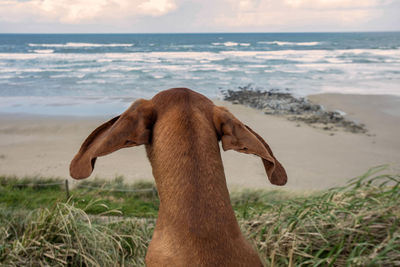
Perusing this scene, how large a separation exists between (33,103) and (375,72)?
25874mm

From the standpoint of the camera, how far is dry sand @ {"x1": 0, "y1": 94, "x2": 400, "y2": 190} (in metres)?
10.7

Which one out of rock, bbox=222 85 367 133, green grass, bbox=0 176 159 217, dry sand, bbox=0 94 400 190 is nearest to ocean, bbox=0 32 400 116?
rock, bbox=222 85 367 133

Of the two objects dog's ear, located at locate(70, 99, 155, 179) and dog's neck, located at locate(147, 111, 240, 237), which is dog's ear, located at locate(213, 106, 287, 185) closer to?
dog's neck, located at locate(147, 111, 240, 237)

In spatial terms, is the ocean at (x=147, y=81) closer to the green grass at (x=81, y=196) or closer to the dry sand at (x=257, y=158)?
the dry sand at (x=257, y=158)

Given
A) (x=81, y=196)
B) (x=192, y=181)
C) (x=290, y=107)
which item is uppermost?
(x=192, y=181)

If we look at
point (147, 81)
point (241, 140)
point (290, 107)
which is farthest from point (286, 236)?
point (147, 81)

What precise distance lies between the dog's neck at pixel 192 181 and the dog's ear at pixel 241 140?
0.17ft

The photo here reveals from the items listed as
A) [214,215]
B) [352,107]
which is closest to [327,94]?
[352,107]

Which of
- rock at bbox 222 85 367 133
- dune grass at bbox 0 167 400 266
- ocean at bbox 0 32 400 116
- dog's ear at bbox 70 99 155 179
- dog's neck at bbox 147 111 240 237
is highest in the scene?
dog's ear at bbox 70 99 155 179

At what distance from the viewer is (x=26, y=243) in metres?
3.66

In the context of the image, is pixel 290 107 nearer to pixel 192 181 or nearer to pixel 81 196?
pixel 81 196

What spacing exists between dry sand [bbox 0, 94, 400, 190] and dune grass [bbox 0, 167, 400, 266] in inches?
195

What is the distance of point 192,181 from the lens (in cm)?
148

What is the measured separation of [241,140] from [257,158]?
11135 mm
